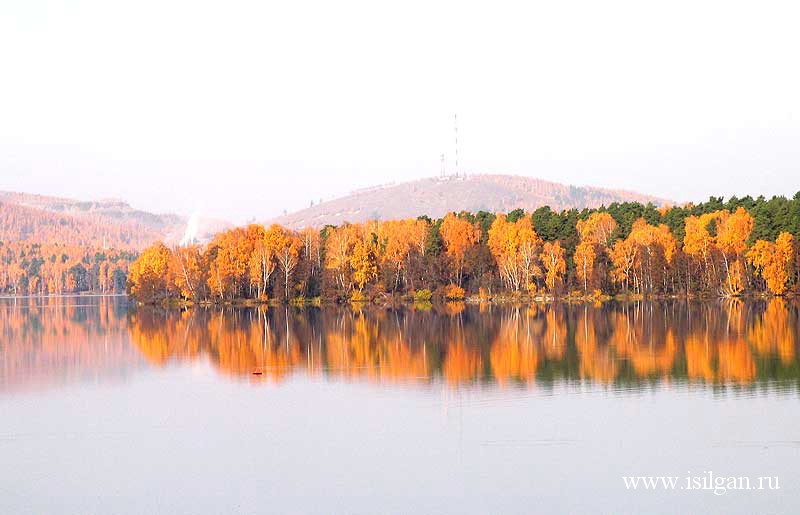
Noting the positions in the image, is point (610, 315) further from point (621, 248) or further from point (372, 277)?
point (372, 277)

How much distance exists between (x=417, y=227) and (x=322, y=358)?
43.8 meters

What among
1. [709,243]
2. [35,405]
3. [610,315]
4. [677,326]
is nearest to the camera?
[35,405]

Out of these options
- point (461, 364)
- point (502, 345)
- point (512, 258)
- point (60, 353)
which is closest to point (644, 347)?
point (502, 345)

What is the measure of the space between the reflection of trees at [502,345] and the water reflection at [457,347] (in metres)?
0.04

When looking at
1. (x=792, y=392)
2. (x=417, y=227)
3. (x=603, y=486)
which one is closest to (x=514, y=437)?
(x=603, y=486)

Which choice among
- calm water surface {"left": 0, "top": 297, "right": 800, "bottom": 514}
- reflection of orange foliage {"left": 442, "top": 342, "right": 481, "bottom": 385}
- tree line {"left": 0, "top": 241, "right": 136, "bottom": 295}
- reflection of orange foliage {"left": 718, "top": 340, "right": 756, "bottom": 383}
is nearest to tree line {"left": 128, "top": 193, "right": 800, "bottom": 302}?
calm water surface {"left": 0, "top": 297, "right": 800, "bottom": 514}

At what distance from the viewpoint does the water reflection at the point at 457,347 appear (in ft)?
70.5

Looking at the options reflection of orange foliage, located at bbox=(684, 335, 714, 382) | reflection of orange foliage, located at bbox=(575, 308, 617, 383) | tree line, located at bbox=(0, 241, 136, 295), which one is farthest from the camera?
tree line, located at bbox=(0, 241, 136, 295)

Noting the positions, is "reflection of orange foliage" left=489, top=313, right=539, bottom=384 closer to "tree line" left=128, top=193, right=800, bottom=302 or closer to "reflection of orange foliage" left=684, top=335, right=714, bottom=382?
"reflection of orange foliage" left=684, top=335, right=714, bottom=382

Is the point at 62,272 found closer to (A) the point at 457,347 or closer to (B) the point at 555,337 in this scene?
(B) the point at 555,337

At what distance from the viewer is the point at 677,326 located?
34750 mm

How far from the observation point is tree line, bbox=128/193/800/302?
2454 inches

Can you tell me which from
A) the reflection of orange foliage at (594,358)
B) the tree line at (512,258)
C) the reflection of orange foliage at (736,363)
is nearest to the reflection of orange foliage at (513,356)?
the reflection of orange foliage at (594,358)

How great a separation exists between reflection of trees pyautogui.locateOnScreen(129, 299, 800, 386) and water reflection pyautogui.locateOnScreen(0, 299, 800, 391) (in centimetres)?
4
